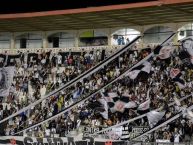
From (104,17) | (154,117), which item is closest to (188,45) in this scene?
(154,117)

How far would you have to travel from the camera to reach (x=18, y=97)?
35.9 metres

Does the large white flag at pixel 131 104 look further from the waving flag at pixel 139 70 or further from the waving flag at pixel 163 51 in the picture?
the waving flag at pixel 163 51

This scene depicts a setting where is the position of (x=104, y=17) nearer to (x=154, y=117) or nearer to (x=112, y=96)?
(x=112, y=96)

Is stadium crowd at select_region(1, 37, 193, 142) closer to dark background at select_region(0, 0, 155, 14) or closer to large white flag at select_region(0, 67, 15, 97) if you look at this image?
large white flag at select_region(0, 67, 15, 97)

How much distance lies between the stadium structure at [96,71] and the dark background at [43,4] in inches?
2.7

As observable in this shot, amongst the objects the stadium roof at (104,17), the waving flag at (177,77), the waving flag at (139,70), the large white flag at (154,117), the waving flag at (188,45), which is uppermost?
the stadium roof at (104,17)

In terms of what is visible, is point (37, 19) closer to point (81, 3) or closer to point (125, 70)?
point (81, 3)

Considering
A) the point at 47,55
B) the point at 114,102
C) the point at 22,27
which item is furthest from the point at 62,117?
the point at 22,27

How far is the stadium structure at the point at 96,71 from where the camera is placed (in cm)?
2922

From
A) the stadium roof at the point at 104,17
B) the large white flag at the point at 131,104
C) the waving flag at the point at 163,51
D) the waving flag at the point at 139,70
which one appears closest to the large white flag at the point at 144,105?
the large white flag at the point at 131,104

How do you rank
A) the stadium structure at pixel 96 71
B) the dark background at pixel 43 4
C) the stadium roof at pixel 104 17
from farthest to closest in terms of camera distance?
the dark background at pixel 43 4
the stadium roof at pixel 104 17
the stadium structure at pixel 96 71

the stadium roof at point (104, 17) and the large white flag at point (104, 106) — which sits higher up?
the stadium roof at point (104, 17)

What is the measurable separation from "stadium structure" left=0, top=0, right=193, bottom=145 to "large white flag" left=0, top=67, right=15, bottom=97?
7 centimetres

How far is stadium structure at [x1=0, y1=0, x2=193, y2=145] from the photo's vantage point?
2922 cm
